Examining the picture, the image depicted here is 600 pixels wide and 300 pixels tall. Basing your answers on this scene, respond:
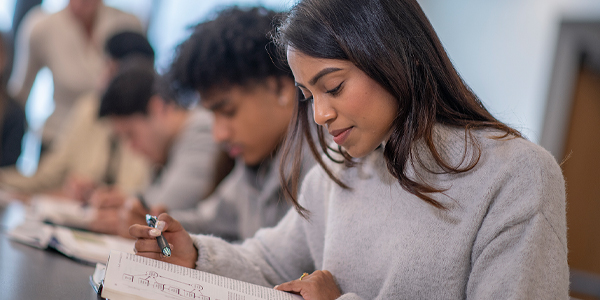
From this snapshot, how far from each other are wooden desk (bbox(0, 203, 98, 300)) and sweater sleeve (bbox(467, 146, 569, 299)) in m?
0.55

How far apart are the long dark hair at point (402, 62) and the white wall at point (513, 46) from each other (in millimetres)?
2037

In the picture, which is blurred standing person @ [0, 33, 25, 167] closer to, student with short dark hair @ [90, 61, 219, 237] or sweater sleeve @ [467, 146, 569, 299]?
student with short dark hair @ [90, 61, 219, 237]

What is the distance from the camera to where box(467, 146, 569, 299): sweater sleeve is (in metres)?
0.67

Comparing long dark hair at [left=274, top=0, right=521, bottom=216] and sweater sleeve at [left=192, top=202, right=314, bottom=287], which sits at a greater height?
long dark hair at [left=274, top=0, right=521, bottom=216]

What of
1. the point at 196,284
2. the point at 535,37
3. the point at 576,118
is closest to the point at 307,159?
the point at 196,284

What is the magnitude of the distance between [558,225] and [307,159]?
21.5 inches

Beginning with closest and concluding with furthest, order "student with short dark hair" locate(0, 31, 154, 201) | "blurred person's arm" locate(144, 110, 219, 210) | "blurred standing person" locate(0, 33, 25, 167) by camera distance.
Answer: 1. "blurred person's arm" locate(144, 110, 219, 210)
2. "student with short dark hair" locate(0, 31, 154, 201)
3. "blurred standing person" locate(0, 33, 25, 167)

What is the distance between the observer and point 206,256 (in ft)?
2.94

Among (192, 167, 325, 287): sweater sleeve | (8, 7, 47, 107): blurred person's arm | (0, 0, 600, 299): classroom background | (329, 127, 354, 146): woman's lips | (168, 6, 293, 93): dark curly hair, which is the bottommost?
(192, 167, 325, 287): sweater sleeve

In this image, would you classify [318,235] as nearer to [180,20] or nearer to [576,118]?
[576,118]

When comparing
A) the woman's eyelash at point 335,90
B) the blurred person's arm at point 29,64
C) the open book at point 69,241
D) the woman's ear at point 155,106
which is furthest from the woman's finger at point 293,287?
the blurred person's arm at point 29,64

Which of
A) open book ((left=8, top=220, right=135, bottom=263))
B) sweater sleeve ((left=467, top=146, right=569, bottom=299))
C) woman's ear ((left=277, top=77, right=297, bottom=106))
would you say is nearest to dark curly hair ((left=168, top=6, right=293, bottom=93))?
woman's ear ((left=277, top=77, right=297, bottom=106))

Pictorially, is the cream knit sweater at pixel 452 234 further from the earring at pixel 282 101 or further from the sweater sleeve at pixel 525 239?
the earring at pixel 282 101

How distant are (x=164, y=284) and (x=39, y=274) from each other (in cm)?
31
